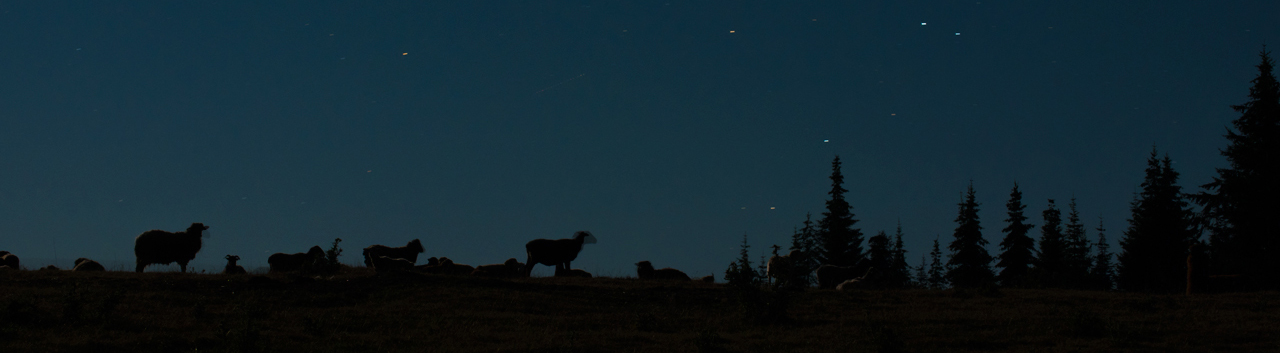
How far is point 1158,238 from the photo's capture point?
4828cm

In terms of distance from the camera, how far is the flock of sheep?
1077 inches

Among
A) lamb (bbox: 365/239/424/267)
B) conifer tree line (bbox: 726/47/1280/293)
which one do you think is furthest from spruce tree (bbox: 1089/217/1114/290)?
lamb (bbox: 365/239/424/267)

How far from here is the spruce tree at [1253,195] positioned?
3728 centimetres

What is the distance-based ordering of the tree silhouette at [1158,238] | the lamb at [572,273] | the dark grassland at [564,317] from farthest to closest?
the tree silhouette at [1158,238] → the lamb at [572,273] → the dark grassland at [564,317]

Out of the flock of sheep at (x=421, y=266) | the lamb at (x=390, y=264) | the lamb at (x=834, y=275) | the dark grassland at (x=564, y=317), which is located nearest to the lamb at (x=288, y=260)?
the flock of sheep at (x=421, y=266)

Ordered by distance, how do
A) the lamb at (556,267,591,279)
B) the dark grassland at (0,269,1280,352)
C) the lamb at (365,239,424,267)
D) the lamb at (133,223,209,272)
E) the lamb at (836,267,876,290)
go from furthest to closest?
the lamb at (365,239,424,267) → the lamb at (556,267,591,279) → the lamb at (133,223,209,272) → the lamb at (836,267,876,290) → the dark grassland at (0,269,1280,352)

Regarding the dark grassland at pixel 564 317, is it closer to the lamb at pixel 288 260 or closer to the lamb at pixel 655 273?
the lamb at pixel 288 260

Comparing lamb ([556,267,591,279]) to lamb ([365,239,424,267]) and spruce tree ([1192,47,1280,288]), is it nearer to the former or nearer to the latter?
lamb ([365,239,424,267])

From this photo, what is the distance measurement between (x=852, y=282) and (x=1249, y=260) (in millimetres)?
22298

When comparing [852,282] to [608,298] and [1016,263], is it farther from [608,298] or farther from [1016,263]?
[1016,263]

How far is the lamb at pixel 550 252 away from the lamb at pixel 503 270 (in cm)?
41

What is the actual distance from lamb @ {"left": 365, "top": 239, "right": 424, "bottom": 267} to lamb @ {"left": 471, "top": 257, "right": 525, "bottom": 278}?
364 cm

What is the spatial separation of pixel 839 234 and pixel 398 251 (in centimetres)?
3117

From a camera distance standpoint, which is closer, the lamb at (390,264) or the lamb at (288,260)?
the lamb at (390,264)
